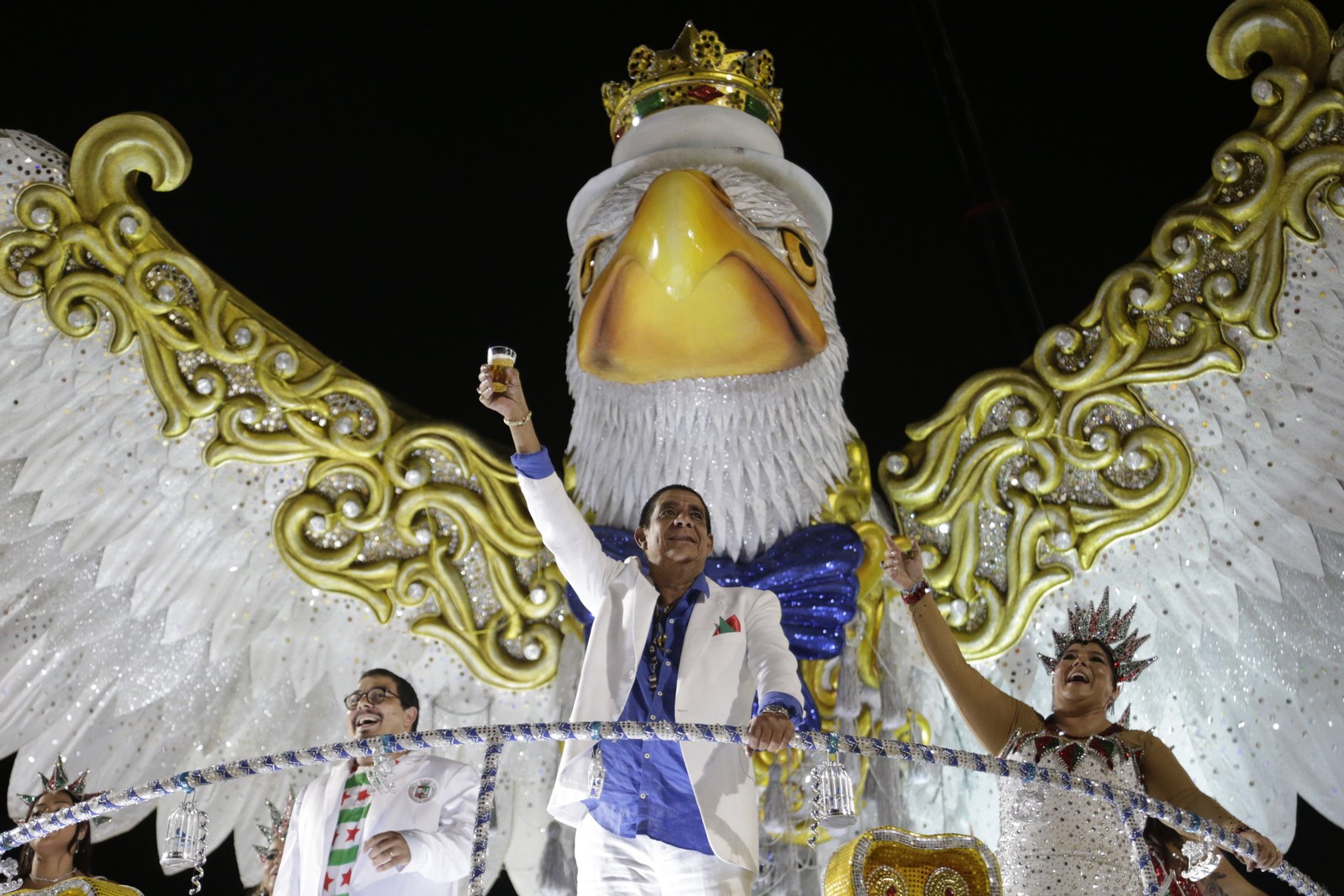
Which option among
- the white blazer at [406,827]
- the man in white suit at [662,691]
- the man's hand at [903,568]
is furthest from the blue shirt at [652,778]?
the man's hand at [903,568]

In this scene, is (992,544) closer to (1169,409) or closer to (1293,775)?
(1169,409)

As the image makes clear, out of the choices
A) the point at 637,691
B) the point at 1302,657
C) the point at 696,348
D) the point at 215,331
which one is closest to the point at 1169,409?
the point at 1302,657

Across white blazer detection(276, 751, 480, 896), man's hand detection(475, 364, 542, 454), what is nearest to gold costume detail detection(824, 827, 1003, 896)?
white blazer detection(276, 751, 480, 896)

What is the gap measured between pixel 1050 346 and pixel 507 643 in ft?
3.64

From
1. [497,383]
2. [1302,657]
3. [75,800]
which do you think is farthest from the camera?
[1302,657]

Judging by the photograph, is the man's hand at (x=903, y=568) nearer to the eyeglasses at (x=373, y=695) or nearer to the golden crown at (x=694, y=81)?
the eyeglasses at (x=373, y=695)

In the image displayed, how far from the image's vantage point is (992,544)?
2.74m

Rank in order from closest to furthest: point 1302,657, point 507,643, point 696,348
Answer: point 696,348
point 1302,657
point 507,643

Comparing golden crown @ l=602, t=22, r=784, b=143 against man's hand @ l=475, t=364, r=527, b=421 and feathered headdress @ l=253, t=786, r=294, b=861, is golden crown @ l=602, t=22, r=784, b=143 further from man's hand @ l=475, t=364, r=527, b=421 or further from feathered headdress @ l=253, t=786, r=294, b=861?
feathered headdress @ l=253, t=786, r=294, b=861

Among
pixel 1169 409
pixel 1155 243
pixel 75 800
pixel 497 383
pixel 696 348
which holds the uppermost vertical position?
pixel 1155 243

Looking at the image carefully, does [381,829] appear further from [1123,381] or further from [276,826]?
[1123,381]

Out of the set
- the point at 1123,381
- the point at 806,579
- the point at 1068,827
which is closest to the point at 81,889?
the point at 806,579

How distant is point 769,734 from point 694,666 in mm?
282

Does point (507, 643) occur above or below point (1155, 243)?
below
